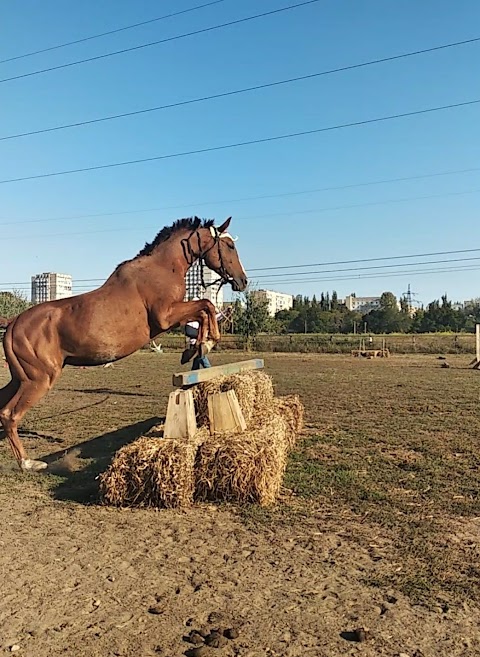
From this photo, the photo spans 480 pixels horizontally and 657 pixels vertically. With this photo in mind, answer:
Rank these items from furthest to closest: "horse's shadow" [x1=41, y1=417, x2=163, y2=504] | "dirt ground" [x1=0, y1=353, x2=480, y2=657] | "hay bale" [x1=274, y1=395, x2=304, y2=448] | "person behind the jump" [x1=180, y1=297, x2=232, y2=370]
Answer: "person behind the jump" [x1=180, y1=297, x2=232, y2=370]
"hay bale" [x1=274, y1=395, x2=304, y2=448]
"horse's shadow" [x1=41, y1=417, x2=163, y2=504]
"dirt ground" [x1=0, y1=353, x2=480, y2=657]

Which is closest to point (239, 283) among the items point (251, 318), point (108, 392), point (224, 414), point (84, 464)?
point (224, 414)

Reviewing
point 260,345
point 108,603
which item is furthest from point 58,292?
point 108,603

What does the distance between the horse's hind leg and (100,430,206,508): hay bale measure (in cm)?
214

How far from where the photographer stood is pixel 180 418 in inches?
281

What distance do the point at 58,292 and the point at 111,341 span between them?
9758cm

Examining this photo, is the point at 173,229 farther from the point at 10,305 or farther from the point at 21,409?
the point at 10,305

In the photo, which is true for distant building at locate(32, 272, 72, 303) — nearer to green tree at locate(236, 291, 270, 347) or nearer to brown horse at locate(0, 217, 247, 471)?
green tree at locate(236, 291, 270, 347)

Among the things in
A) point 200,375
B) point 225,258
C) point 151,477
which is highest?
point 225,258

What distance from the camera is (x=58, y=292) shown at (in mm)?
100688

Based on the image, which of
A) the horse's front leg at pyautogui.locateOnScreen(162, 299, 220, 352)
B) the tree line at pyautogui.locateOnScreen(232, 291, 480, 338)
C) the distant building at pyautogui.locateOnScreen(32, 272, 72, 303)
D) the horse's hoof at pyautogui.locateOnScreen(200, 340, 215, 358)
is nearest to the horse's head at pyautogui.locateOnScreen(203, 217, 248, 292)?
the horse's front leg at pyautogui.locateOnScreen(162, 299, 220, 352)

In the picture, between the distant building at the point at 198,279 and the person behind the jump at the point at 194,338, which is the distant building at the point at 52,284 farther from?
the distant building at the point at 198,279

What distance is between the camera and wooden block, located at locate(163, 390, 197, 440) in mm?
7070

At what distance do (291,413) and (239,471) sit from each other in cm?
404

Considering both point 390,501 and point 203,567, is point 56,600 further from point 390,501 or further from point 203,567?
point 390,501
